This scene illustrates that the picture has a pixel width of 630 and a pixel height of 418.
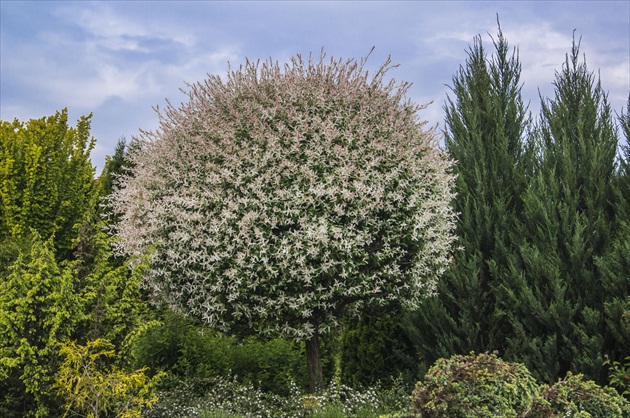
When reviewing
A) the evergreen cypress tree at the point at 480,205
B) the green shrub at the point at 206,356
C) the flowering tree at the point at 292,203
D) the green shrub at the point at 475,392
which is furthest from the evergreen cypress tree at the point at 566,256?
the green shrub at the point at 206,356

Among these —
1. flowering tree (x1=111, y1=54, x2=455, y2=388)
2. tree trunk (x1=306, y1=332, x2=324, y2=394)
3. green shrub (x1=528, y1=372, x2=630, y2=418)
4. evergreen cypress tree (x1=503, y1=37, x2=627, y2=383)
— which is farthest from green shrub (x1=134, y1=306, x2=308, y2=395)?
green shrub (x1=528, y1=372, x2=630, y2=418)

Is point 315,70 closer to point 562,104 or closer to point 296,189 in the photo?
point 296,189

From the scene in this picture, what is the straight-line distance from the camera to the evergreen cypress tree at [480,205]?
316 inches

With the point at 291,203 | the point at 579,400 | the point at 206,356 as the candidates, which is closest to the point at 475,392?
the point at 579,400

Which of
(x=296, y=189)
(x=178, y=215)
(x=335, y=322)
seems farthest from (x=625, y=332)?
(x=178, y=215)

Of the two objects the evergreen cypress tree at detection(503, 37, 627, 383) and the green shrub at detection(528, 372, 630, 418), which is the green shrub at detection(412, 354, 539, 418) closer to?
the green shrub at detection(528, 372, 630, 418)

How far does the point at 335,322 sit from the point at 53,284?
10.4 ft

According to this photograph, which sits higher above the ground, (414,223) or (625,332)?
(414,223)

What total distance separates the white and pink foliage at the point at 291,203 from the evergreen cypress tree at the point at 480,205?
0.55 meters

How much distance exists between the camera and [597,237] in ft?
26.2

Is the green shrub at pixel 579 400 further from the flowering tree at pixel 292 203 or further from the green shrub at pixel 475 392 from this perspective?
the flowering tree at pixel 292 203

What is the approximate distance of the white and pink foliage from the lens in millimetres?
6691

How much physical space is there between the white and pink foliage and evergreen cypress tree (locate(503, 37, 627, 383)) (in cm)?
121

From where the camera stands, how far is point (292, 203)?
21.9 ft
